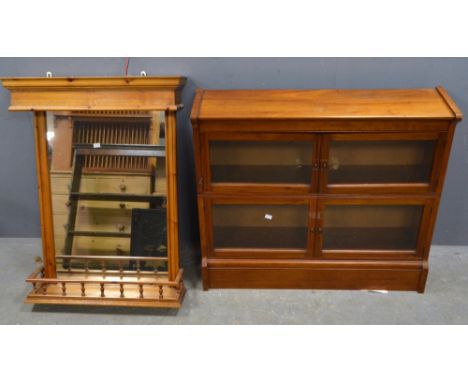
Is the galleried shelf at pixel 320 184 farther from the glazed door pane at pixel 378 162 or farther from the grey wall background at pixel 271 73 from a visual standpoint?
the grey wall background at pixel 271 73

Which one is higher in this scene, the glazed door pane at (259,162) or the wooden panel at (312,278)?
the glazed door pane at (259,162)

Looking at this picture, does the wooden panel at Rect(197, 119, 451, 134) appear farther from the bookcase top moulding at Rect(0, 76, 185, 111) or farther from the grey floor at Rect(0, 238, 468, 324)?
the grey floor at Rect(0, 238, 468, 324)

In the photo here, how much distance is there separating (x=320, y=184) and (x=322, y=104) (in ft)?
1.36

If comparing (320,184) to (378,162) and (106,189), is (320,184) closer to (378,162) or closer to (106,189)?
(378,162)

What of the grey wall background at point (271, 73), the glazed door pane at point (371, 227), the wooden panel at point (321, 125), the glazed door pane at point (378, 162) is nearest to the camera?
the wooden panel at point (321, 125)

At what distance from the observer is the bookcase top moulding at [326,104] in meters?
1.96

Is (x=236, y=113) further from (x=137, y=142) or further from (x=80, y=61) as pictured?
(x=80, y=61)

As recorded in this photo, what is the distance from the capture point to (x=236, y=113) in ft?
6.59

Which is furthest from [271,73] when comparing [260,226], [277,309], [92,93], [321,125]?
[277,309]

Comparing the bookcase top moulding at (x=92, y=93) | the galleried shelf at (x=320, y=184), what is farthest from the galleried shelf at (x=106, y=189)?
the galleried shelf at (x=320, y=184)

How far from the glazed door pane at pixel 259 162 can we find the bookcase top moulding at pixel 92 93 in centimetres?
36

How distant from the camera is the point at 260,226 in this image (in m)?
2.29

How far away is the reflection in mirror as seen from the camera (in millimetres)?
2225

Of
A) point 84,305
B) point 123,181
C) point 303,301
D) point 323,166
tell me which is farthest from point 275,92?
point 84,305
